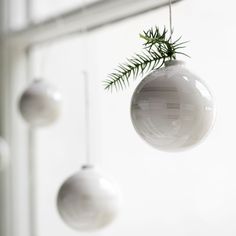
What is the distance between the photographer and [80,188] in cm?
113

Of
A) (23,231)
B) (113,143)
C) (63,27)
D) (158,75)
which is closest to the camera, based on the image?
(158,75)

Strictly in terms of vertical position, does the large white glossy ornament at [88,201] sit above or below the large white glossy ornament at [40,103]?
below

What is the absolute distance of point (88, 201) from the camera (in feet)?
3.68

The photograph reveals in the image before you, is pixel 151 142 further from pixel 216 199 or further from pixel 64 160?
pixel 64 160

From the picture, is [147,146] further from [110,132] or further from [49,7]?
[49,7]

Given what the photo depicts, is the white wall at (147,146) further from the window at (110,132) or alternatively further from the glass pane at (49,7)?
the glass pane at (49,7)

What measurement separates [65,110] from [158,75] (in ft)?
3.63

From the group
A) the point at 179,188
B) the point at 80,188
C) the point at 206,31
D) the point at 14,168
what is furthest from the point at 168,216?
the point at 14,168

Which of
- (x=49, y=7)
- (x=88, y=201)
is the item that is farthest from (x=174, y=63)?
(x=49, y=7)

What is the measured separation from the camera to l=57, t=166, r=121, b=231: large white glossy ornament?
1.13 meters

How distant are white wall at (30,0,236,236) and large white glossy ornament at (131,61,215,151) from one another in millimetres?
446

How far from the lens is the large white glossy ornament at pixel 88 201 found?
1.13m

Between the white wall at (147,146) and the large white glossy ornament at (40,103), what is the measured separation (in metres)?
0.23

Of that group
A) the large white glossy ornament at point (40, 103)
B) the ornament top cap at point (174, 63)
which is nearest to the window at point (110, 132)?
the large white glossy ornament at point (40, 103)
